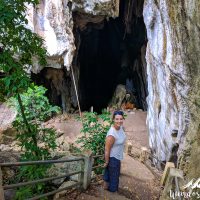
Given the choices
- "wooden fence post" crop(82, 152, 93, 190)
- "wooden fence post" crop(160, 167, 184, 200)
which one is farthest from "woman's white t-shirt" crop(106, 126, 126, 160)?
"wooden fence post" crop(160, 167, 184, 200)

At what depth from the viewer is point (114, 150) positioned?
513 cm

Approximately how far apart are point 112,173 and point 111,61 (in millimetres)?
17929

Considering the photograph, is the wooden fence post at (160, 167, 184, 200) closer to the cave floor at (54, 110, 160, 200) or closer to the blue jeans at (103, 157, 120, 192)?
the blue jeans at (103, 157, 120, 192)

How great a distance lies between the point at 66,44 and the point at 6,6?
8105 mm

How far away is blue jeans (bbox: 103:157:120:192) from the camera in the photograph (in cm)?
522

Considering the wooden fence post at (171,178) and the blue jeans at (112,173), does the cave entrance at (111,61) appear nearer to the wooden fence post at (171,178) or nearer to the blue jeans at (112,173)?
the blue jeans at (112,173)

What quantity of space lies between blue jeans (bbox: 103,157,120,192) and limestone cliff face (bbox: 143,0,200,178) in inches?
49.8

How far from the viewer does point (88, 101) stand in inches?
826

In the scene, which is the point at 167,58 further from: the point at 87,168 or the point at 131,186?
the point at 87,168

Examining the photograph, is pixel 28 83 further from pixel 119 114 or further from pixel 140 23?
pixel 140 23

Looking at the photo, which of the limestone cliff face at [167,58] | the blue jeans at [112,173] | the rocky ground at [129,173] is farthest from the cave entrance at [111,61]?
the blue jeans at [112,173]

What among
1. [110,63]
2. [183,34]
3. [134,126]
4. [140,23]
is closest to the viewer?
[183,34]

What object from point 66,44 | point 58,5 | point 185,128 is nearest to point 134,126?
point 66,44

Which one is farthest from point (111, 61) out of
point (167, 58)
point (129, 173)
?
point (129, 173)
